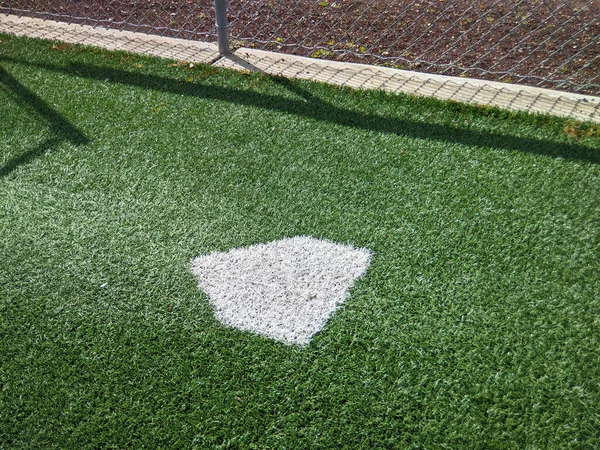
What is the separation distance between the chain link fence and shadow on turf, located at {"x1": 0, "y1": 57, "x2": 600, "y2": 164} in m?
0.92

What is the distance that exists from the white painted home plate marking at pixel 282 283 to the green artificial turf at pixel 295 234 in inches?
2.9

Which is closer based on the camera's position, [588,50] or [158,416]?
[158,416]

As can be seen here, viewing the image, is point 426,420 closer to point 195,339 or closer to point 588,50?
Answer: point 195,339

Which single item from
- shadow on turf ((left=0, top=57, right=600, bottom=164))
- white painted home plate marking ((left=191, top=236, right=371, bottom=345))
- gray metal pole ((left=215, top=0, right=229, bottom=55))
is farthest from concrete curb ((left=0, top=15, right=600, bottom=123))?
white painted home plate marking ((left=191, top=236, right=371, bottom=345))

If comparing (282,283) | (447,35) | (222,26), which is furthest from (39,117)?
(447,35)

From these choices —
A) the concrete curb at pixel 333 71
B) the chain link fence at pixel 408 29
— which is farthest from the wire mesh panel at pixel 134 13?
the concrete curb at pixel 333 71

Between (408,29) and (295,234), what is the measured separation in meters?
3.07

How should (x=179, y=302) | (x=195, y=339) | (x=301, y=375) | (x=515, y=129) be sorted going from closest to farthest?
1. (x=301, y=375)
2. (x=195, y=339)
3. (x=179, y=302)
4. (x=515, y=129)

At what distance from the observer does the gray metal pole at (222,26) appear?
4.16 metres

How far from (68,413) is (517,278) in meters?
1.94

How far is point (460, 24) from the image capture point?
485 cm

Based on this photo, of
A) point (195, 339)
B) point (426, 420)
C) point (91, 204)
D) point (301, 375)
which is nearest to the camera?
point (426, 420)

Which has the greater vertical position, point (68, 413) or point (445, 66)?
point (445, 66)

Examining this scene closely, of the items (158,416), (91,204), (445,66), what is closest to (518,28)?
(445,66)
